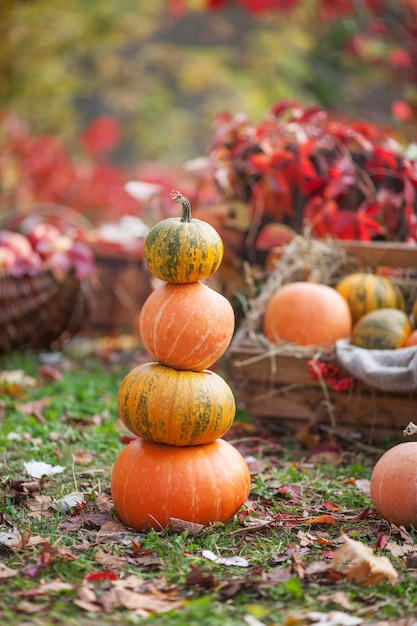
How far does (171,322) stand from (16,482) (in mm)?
905

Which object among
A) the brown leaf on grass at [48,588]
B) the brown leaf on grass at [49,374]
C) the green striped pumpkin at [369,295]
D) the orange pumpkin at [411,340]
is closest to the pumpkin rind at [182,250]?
the brown leaf on grass at [48,588]

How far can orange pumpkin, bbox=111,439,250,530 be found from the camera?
8.48 feet

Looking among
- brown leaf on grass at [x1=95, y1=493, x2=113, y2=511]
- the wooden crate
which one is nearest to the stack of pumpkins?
brown leaf on grass at [x1=95, y1=493, x2=113, y2=511]

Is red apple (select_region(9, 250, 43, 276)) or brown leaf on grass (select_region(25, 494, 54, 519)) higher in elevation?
brown leaf on grass (select_region(25, 494, 54, 519))

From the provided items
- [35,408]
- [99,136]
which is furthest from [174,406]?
[99,136]

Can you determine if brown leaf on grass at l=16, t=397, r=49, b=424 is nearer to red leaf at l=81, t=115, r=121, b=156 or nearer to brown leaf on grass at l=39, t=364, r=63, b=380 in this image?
brown leaf on grass at l=39, t=364, r=63, b=380

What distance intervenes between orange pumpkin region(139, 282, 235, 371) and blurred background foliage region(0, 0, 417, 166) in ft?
16.7

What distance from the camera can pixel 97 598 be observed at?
2127mm

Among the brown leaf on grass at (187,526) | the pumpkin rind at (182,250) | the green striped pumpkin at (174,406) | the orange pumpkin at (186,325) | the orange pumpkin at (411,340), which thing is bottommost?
the brown leaf on grass at (187,526)

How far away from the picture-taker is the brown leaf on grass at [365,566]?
220 cm

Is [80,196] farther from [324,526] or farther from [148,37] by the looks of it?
[324,526]

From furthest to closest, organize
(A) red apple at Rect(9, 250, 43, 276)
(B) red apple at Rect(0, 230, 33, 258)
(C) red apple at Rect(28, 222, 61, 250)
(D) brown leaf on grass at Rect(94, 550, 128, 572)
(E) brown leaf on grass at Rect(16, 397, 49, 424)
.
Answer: (C) red apple at Rect(28, 222, 61, 250) → (B) red apple at Rect(0, 230, 33, 258) → (A) red apple at Rect(9, 250, 43, 276) → (E) brown leaf on grass at Rect(16, 397, 49, 424) → (D) brown leaf on grass at Rect(94, 550, 128, 572)

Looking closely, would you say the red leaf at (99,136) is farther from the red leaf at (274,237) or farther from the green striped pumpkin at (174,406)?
the green striped pumpkin at (174,406)

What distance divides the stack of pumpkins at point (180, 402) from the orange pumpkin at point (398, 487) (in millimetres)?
458
